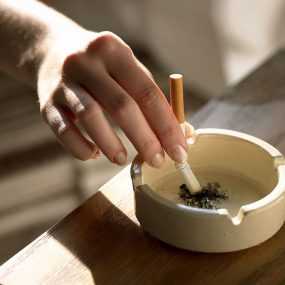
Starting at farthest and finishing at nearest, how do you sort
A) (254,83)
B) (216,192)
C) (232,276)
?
(254,83), (216,192), (232,276)

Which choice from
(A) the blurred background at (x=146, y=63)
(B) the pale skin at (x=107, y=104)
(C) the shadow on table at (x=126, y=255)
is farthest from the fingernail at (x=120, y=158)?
(A) the blurred background at (x=146, y=63)

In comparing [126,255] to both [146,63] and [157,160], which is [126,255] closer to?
[157,160]

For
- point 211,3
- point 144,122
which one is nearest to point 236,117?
point 144,122

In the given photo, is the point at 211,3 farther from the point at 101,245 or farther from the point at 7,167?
the point at 101,245

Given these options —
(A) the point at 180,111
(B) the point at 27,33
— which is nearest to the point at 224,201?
(A) the point at 180,111

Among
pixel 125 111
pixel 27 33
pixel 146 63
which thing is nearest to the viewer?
pixel 125 111

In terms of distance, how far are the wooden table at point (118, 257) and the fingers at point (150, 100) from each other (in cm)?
12

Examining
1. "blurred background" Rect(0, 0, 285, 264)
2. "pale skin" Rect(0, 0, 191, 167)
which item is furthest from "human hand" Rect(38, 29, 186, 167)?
"blurred background" Rect(0, 0, 285, 264)

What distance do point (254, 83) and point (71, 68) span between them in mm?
446

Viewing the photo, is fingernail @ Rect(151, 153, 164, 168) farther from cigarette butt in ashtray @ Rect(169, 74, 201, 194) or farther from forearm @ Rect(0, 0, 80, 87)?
forearm @ Rect(0, 0, 80, 87)

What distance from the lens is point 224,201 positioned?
85 centimetres

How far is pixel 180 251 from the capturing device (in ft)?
2.60

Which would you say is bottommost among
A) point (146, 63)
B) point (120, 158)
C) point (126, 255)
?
point (146, 63)

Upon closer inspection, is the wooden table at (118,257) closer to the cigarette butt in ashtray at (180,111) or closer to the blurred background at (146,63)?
the cigarette butt in ashtray at (180,111)
